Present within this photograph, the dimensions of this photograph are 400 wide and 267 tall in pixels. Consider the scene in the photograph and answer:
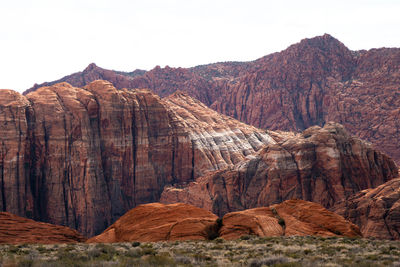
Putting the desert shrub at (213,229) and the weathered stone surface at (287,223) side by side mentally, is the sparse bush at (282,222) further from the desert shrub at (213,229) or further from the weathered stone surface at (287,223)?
the desert shrub at (213,229)

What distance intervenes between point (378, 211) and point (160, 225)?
22.4 metres

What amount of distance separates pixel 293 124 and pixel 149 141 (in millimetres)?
95829

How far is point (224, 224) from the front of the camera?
32531 mm

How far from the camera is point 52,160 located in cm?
7550

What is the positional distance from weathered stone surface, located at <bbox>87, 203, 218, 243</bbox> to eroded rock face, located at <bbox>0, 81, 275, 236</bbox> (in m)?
42.3

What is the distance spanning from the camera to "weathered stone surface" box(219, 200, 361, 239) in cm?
3061

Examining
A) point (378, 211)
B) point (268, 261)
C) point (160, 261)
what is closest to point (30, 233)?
point (160, 261)

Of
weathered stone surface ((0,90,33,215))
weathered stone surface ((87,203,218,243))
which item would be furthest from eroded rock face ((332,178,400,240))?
weathered stone surface ((0,90,33,215))

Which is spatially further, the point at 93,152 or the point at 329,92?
the point at 329,92

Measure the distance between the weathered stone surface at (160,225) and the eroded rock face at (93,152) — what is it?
139 ft

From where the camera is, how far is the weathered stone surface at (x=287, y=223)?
3061 centimetres

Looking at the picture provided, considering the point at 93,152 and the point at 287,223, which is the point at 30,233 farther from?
the point at 93,152

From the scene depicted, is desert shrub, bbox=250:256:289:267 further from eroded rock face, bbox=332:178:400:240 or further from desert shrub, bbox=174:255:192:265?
eroded rock face, bbox=332:178:400:240

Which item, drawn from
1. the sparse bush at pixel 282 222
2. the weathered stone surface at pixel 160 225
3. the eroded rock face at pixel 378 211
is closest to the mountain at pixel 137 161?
the eroded rock face at pixel 378 211
